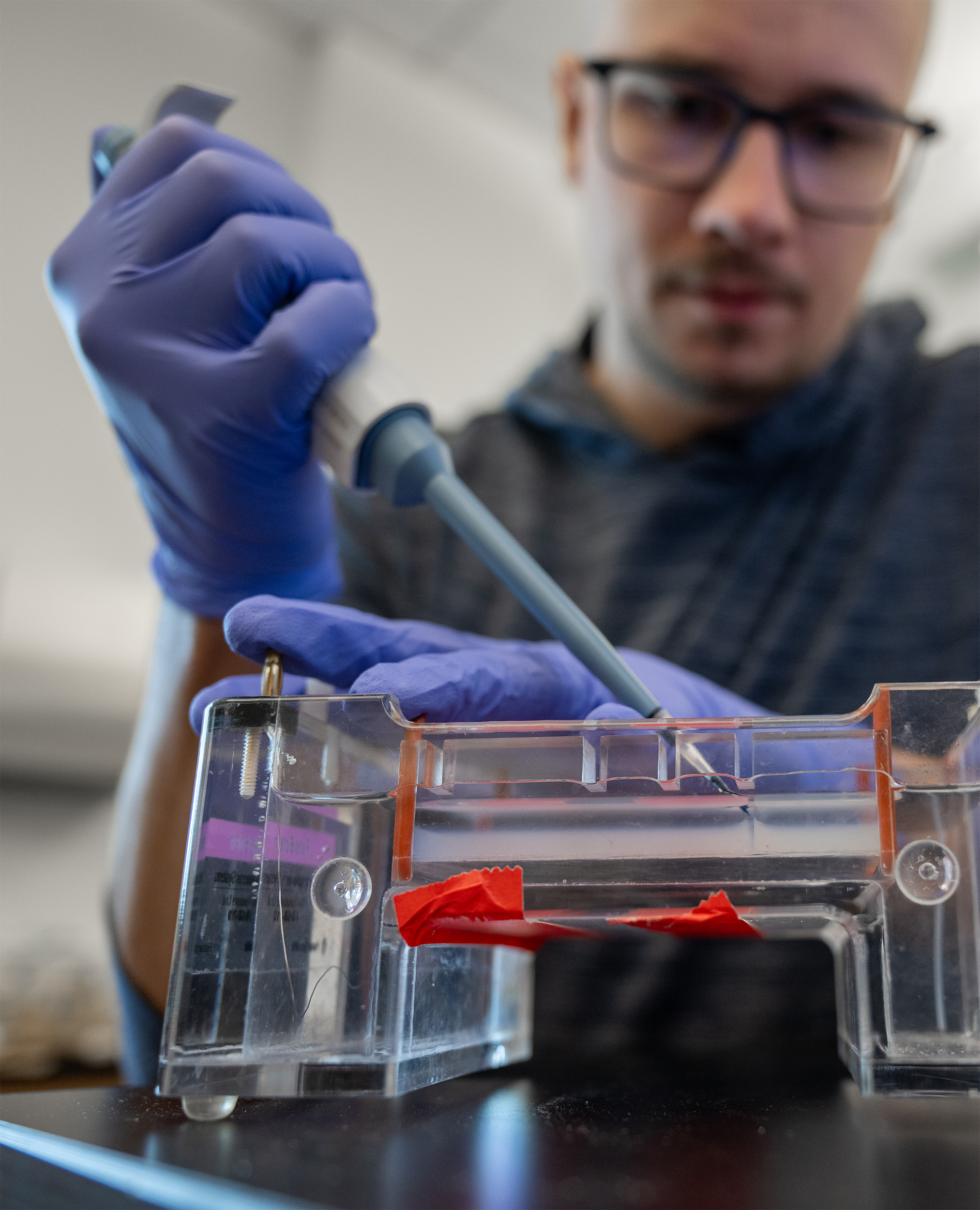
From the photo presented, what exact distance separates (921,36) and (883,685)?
861 millimetres

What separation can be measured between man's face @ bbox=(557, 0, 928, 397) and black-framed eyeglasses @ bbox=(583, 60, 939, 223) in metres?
0.01

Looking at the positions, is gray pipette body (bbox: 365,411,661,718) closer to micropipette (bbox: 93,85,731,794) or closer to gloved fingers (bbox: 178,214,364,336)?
micropipette (bbox: 93,85,731,794)

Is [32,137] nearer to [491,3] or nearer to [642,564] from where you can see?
[491,3]

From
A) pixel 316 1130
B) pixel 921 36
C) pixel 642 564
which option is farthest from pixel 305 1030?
pixel 921 36

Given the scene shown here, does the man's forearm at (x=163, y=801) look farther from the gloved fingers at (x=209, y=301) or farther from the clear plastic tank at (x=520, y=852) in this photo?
the clear plastic tank at (x=520, y=852)

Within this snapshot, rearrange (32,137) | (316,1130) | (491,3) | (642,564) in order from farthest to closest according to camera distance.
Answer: (491,3) → (32,137) → (642,564) → (316,1130)

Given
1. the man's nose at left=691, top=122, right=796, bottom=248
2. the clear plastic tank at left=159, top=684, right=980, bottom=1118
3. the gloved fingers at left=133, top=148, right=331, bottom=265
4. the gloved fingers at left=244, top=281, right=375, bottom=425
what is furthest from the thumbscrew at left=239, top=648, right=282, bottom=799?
the man's nose at left=691, top=122, right=796, bottom=248

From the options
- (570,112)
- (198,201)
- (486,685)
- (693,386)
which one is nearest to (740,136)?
(693,386)

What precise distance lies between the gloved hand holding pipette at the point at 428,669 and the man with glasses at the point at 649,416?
1.1 inches

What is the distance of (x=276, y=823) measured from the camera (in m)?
0.34

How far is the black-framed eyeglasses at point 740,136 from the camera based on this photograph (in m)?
0.86

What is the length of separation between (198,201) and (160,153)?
40 mm

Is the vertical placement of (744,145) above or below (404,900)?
above

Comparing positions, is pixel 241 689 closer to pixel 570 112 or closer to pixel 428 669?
pixel 428 669
